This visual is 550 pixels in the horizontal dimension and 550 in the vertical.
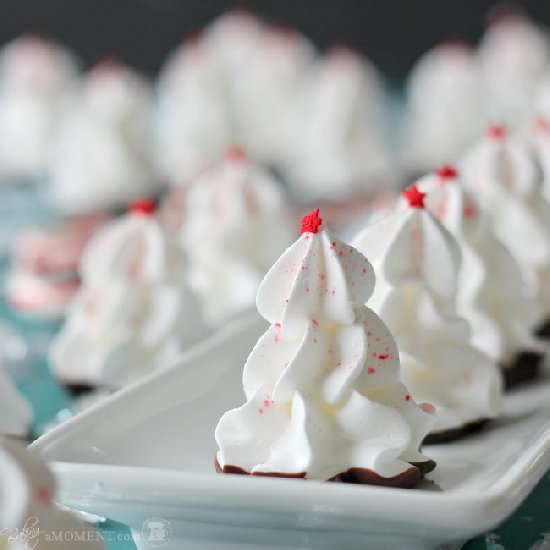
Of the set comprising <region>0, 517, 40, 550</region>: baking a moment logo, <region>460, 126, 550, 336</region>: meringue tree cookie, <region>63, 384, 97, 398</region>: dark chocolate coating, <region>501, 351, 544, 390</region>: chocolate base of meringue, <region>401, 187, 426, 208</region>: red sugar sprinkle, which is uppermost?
<region>401, 187, 426, 208</region>: red sugar sprinkle

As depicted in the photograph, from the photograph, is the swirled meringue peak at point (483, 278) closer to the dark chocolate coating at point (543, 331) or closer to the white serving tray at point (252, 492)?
the dark chocolate coating at point (543, 331)

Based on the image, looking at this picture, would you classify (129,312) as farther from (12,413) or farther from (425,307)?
(425,307)

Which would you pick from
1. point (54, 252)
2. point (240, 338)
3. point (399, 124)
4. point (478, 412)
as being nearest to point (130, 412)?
point (240, 338)

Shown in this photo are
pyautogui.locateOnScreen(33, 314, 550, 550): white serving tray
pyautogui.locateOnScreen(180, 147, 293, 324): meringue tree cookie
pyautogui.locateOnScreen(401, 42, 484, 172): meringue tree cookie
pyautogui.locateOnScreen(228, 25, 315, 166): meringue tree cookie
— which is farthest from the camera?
pyautogui.locateOnScreen(228, 25, 315, 166): meringue tree cookie

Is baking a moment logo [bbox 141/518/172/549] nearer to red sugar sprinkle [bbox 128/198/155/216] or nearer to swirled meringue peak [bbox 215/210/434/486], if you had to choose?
swirled meringue peak [bbox 215/210/434/486]

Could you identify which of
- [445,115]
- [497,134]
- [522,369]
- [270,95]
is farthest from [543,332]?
[270,95]

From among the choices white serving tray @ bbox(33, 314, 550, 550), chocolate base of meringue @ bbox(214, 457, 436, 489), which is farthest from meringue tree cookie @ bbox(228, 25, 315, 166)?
chocolate base of meringue @ bbox(214, 457, 436, 489)
